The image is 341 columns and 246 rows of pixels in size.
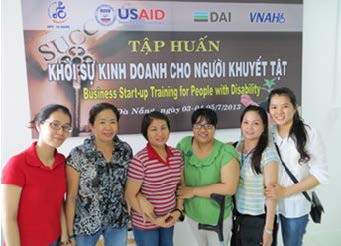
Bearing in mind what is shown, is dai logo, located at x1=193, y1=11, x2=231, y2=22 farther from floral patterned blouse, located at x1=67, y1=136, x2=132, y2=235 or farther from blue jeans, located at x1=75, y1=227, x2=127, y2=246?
blue jeans, located at x1=75, y1=227, x2=127, y2=246

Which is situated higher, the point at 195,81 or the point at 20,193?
the point at 195,81

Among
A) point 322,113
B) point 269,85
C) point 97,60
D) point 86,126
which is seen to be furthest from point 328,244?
point 97,60

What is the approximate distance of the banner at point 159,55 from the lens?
237cm

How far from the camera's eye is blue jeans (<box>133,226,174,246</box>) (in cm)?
193

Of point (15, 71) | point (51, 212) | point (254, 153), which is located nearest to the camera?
point (51, 212)

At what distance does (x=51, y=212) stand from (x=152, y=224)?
21.5 inches

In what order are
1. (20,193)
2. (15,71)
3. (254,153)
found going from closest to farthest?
(20,193) < (254,153) < (15,71)

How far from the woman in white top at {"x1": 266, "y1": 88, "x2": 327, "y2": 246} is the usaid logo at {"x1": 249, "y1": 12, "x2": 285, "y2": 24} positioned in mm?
984

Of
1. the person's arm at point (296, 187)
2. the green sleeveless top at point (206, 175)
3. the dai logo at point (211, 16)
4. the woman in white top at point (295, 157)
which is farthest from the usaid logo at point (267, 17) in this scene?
the person's arm at point (296, 187)

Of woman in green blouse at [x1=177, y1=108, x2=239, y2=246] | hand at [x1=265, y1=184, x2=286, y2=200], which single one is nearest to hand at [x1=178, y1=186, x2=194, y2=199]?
woman in green blouse at [x1=177, y1=108, x2=239, y2=246]

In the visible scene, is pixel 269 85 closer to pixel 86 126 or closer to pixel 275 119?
pixel 275 119

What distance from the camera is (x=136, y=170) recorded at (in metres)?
1.83

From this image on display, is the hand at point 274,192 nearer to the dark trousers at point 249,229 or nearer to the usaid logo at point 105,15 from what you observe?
the dark trousers at point 249,229

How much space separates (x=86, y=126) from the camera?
247 cm
